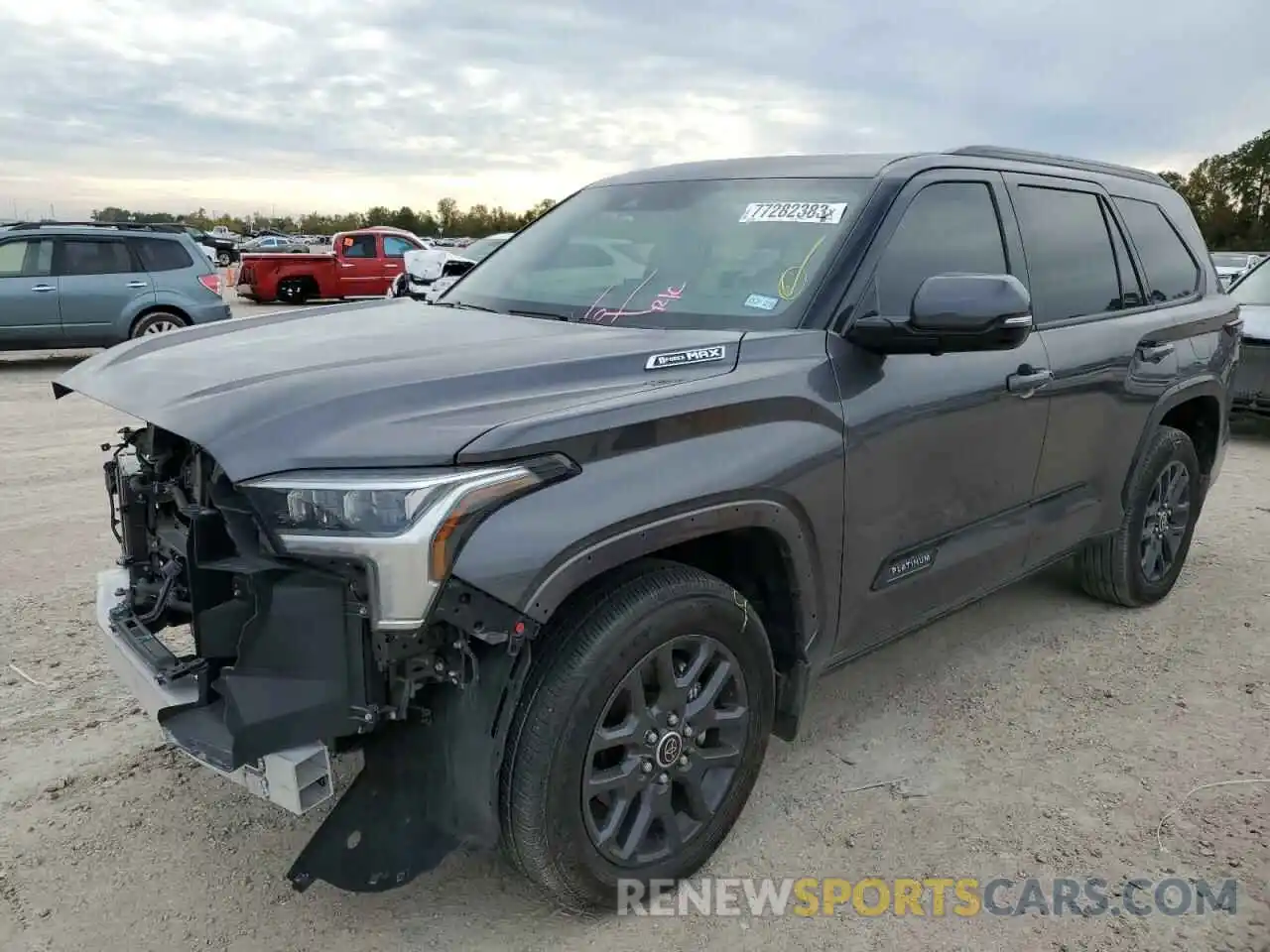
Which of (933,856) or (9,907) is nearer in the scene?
(9,907)

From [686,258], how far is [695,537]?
1165mm

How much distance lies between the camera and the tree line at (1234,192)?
5100 centimetres

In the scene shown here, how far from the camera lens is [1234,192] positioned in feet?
184

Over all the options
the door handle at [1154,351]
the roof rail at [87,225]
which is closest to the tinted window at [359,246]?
the roof rail at [87,225]

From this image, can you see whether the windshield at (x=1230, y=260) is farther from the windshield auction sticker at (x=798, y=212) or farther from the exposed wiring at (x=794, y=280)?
the exposed wiring at (x=794, y=280)

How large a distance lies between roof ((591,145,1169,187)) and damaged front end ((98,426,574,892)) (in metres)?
1.69

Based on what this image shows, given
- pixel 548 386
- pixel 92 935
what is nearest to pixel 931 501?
pixel 548 386

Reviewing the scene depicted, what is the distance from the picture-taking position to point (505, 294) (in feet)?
11.6

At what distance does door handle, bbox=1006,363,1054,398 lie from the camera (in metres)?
3.42

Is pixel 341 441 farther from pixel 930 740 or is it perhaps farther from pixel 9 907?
pixel 930 740

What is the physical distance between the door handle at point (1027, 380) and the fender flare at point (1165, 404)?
0.96 metres

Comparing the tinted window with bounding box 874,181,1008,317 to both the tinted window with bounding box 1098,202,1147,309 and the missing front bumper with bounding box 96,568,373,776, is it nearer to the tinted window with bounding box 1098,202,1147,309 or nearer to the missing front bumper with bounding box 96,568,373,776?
the tinted window with bounding box 1098,202,1147,309

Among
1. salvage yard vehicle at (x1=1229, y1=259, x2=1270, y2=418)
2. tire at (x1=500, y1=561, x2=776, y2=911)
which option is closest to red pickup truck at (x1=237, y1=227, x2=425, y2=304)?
salvage yard vehicle at (x1=1229, y1=259, x2=1270, y2=418)

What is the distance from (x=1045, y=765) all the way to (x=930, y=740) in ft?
1.21
